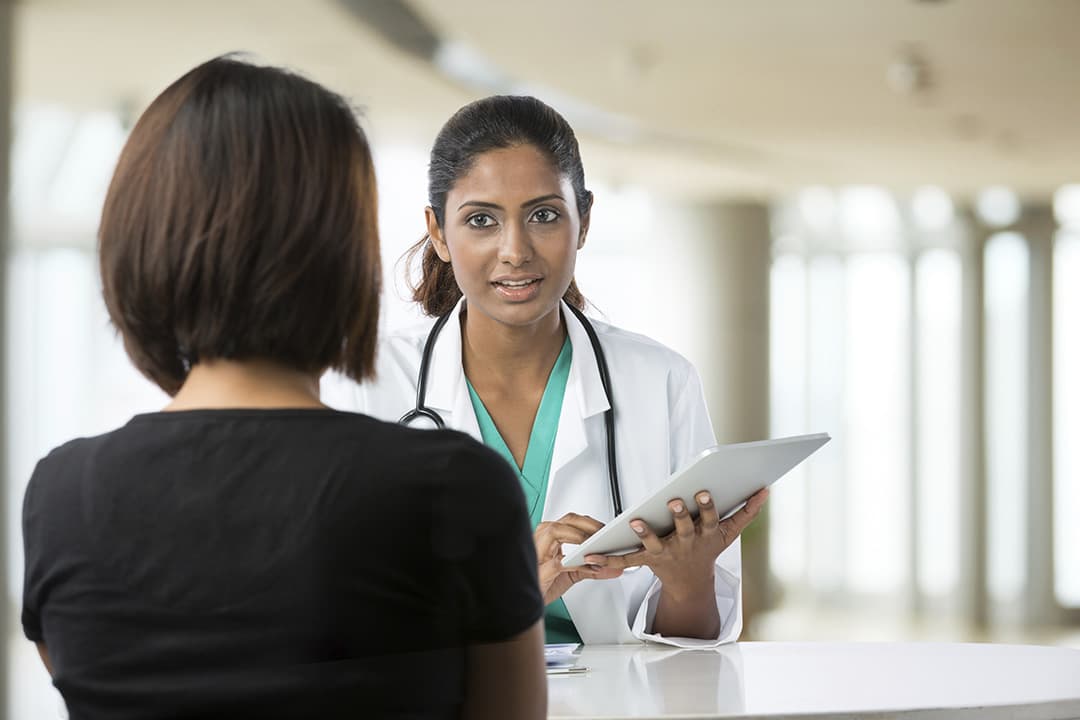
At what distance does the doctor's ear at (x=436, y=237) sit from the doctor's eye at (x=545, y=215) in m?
Result: 0.17

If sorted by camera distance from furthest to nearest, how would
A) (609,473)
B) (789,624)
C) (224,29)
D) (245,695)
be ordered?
(789,624), (224,29), (609,473), (245,695)

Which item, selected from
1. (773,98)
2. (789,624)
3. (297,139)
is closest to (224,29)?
(773,98)

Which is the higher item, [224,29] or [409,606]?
[224,29]

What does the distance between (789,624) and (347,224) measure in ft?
30.5

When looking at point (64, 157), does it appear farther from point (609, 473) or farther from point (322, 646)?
point (322, 646)

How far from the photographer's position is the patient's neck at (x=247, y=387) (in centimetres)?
103

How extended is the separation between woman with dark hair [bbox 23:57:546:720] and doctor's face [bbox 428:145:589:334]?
95 centimetres

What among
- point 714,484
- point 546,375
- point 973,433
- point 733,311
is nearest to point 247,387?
point 714,484

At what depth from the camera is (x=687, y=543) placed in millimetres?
1738

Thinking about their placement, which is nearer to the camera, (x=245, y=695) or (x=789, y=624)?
(x=245, y=695)

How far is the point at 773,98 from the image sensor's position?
6.56m

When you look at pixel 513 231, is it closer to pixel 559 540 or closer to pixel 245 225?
pixel 559 540

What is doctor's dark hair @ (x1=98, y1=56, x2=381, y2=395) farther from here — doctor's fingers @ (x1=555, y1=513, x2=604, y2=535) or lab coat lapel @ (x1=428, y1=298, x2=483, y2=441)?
lab coat lapel @ (x1=428, y1=298, x2=483, y2=441)

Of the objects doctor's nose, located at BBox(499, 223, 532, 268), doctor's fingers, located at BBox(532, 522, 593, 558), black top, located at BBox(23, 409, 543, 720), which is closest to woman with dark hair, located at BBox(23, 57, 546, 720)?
black top, located at BBox(23, 409, 543, 720)
